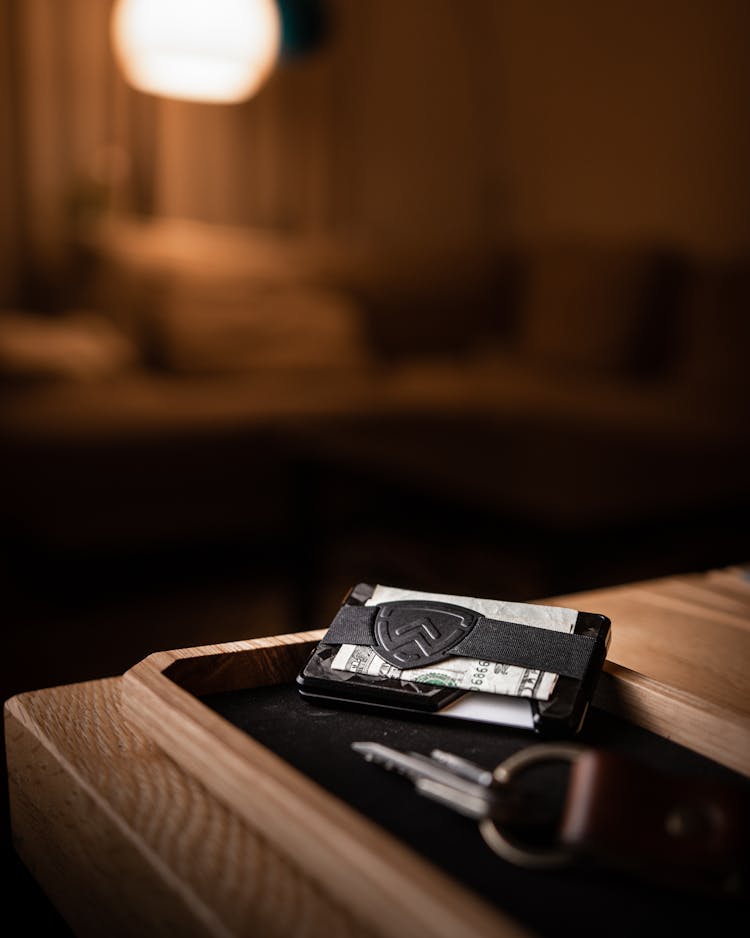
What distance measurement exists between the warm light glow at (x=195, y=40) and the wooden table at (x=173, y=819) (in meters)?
2.50

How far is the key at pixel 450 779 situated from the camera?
54 cm

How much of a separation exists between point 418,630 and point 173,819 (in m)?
0.21

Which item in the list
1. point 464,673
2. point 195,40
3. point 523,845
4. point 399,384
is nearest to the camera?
point 523,845

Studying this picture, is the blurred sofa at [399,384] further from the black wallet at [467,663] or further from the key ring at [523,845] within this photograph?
the key ring at [523,845]

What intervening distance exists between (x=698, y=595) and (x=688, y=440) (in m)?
1.43

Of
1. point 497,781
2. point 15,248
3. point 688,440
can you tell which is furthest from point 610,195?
point 497,781

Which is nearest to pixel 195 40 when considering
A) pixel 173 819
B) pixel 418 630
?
pixel 418 630

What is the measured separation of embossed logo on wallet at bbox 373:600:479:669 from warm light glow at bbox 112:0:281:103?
8.33 ft

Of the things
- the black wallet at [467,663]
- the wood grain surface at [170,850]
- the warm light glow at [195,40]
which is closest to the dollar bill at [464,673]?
the black wallet at [467,663]

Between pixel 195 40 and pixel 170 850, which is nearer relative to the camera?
pixel 170 850

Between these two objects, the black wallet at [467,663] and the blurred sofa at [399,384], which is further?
the blurred sofa at [399,384]

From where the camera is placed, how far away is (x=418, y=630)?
2.36 ft

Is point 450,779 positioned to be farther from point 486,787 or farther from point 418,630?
point 418,630

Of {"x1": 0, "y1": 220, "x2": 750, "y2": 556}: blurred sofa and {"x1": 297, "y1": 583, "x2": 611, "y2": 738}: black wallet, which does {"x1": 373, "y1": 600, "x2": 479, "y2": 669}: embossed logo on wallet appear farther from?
{"x1": 0, "y1": 220, "x2": 750, "y2": 556}: blurred sofa
